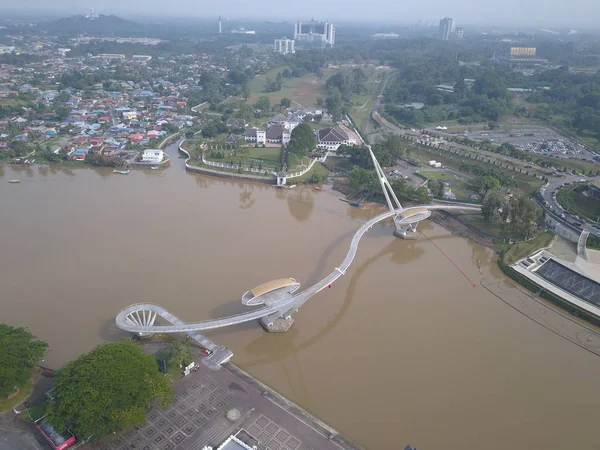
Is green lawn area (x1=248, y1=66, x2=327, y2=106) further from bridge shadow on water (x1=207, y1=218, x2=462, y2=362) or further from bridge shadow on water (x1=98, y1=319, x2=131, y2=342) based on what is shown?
bridge shadow on water (x1=98, y1=319, x2=131, y2=342)

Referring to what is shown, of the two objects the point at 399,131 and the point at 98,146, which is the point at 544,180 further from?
the point at 98,146

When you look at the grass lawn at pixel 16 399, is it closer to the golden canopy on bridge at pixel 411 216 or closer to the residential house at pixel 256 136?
the golden canopy on bridge at pixel 411 216

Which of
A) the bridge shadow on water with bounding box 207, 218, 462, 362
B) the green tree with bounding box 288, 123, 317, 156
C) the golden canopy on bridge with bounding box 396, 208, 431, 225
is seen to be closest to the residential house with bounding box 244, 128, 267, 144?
the green tree with bounding box 288, 123, 317, 156

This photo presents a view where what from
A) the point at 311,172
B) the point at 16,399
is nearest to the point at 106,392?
the point at 16,399

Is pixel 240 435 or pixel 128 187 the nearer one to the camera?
pixel 240 435

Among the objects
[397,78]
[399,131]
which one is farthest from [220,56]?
[399,131]

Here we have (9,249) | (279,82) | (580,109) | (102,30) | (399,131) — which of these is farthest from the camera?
(102,30)

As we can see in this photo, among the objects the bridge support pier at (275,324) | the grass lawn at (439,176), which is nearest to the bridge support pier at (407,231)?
the grass lawn at (439,176)

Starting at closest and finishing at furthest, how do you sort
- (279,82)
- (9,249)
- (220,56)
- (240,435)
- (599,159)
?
(240,435) < (9,249) < (599,159) < (279,82) < (220,56)
